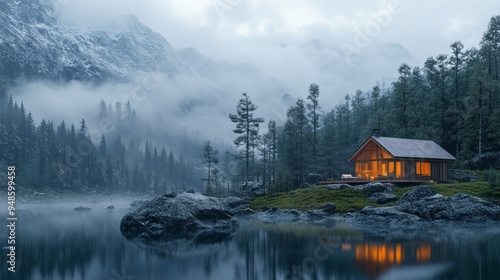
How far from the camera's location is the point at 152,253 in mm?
29453

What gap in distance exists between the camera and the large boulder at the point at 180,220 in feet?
137

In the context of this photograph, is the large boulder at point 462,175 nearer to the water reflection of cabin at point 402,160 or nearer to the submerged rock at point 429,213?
the water reflection of cabin at point 402,160

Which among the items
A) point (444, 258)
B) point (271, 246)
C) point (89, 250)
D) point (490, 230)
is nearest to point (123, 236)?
point (89, 250)

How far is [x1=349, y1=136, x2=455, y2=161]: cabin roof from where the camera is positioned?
69312mm

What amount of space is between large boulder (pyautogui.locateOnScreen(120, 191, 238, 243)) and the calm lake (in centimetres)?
513

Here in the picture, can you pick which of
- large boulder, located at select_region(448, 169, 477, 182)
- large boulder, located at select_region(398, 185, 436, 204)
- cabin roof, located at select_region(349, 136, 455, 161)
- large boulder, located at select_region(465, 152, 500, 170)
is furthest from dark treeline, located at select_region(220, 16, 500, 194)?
large boulder, located at select_region(398, 185, 436, 204)

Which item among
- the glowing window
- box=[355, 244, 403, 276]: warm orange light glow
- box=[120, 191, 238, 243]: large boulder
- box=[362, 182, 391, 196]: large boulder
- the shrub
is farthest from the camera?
the glowing window

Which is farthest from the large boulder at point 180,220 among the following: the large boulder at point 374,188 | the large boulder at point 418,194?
the large boulder at point 374,188

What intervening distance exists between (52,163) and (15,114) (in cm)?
2934

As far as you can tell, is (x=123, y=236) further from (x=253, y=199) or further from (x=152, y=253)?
(x=253, y=199)

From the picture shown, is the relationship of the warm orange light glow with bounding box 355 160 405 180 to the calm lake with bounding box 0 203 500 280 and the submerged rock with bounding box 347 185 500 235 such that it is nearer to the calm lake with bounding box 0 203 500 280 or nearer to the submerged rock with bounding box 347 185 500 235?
the submerged rock with bounding box 347 185 500 235

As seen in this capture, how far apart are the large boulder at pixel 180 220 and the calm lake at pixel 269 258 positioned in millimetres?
5135

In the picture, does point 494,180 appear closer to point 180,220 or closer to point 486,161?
point 486,161

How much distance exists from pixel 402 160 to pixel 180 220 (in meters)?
37.7
